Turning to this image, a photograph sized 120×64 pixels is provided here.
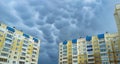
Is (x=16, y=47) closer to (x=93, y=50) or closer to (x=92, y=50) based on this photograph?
(x=92, y=50)

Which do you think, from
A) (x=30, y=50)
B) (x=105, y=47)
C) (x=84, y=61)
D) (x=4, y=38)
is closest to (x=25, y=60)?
(x=30, y=50)

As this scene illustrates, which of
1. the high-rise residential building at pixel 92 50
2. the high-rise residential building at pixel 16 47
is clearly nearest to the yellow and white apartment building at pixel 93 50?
the high-rise residential building at pixel 92 50

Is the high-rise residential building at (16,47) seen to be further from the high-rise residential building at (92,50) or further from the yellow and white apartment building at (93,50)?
the yellow and white apartment building at (93,50)

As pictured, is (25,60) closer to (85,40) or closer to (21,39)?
(21,39)

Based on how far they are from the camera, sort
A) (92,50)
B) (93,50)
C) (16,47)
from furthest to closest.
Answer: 1. (92,50)
2. (93,50)
3. (16,47)

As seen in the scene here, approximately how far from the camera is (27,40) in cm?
8362

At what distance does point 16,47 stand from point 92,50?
48552mm

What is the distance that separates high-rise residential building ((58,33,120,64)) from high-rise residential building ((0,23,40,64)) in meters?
24.3

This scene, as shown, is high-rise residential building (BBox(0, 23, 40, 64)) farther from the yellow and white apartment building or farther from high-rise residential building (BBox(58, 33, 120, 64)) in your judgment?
the yellow and white apartment building

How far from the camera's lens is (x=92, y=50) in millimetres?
84562

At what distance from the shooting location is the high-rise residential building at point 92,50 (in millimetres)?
75812

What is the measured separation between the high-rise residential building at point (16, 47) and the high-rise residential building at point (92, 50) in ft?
79.6

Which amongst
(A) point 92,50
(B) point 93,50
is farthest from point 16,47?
(B) point 93,50

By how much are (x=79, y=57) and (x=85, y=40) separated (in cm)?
1279
